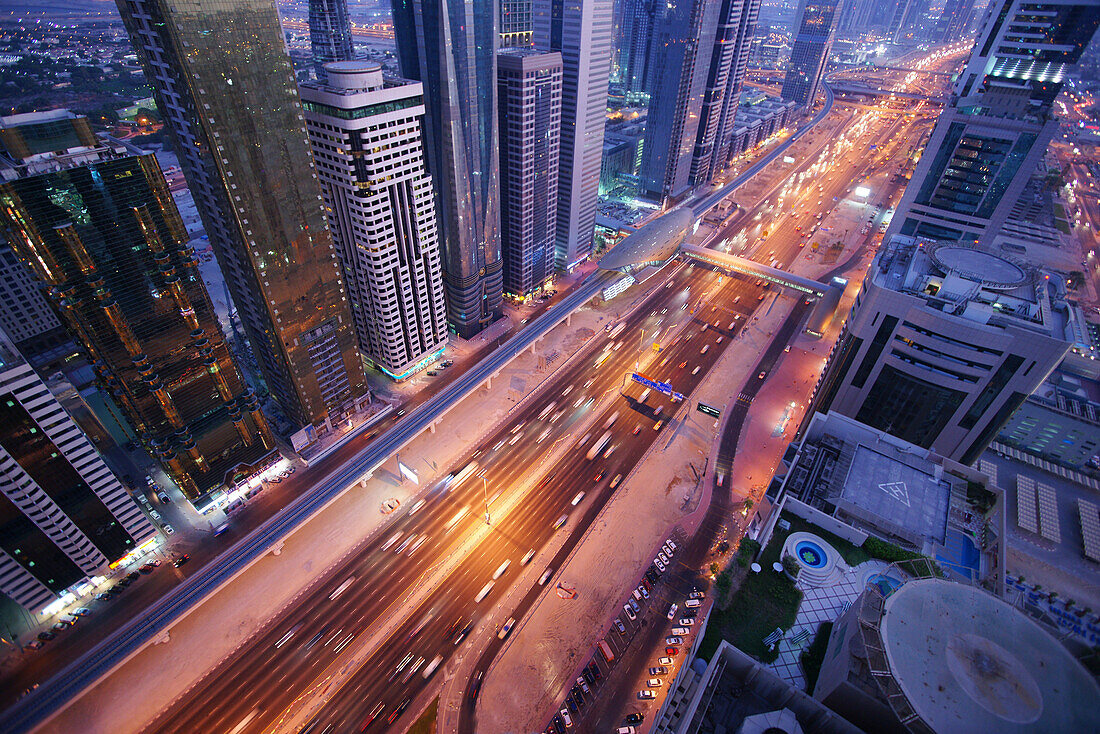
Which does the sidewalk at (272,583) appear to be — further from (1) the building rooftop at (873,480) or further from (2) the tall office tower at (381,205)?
(1) the building rooftop at (873,480)

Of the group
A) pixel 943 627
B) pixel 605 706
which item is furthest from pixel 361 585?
pixel 943 627

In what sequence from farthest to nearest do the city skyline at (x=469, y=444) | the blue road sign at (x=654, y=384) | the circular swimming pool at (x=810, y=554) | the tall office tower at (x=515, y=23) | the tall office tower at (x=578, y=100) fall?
the tall office tower at (x=578, y=100)
the blue road sign at (x=654, y=384)
the tall office tower at (x=515, y=23)
the city skyline at (x=469, y=444)
the circular swimming pool at (x=810, y=554)

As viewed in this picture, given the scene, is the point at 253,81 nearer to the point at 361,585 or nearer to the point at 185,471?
the point at 185,471

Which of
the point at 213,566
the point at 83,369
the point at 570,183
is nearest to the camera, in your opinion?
the point at 213,566

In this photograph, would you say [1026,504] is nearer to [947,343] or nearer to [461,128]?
[947,343]

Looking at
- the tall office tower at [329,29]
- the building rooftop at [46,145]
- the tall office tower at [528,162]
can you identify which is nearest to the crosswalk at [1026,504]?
the tall office tower at [528,162]

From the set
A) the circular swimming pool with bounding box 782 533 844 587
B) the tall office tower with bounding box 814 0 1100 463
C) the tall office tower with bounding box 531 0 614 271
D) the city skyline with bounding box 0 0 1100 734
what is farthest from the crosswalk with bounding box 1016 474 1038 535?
the tall office tower with bounding box 531 0 614 271
